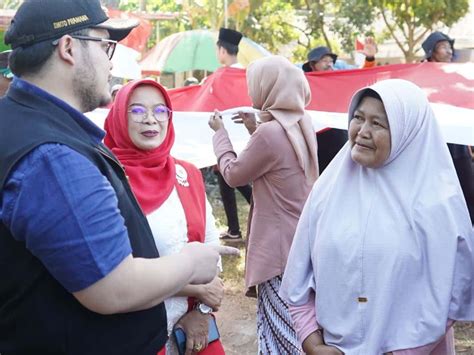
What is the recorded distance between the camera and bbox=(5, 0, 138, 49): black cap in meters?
1.51

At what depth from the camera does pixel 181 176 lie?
261cm

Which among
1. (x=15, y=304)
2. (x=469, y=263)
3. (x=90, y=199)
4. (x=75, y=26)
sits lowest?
(x=469, y=263)

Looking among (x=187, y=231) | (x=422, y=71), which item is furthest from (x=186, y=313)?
(x=422, y=71)

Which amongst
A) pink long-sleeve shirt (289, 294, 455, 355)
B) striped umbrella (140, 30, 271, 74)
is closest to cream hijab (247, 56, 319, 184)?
pink long-sleeve shirt (289, 294, 455, 355)

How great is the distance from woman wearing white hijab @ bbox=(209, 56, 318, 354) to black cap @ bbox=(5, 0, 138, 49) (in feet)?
5.62

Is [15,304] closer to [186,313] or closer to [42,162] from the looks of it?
[42,162]

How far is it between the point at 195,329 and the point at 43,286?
1.08m

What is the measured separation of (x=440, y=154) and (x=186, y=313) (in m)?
1.21

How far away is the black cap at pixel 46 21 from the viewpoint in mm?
1515

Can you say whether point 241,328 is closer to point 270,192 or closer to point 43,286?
point 270,192

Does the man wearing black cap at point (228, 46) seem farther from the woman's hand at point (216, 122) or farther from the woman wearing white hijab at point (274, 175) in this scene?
the woman wearing white hijab at point (274, 175)

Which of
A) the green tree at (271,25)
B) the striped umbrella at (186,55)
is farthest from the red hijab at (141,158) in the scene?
the green tree at (271,25)

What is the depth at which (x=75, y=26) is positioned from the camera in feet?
5.08

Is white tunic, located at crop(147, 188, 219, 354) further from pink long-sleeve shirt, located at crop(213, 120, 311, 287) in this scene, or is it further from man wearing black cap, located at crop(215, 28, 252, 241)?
man wearing black cap, located at crop(215, 28, 252, 241)
